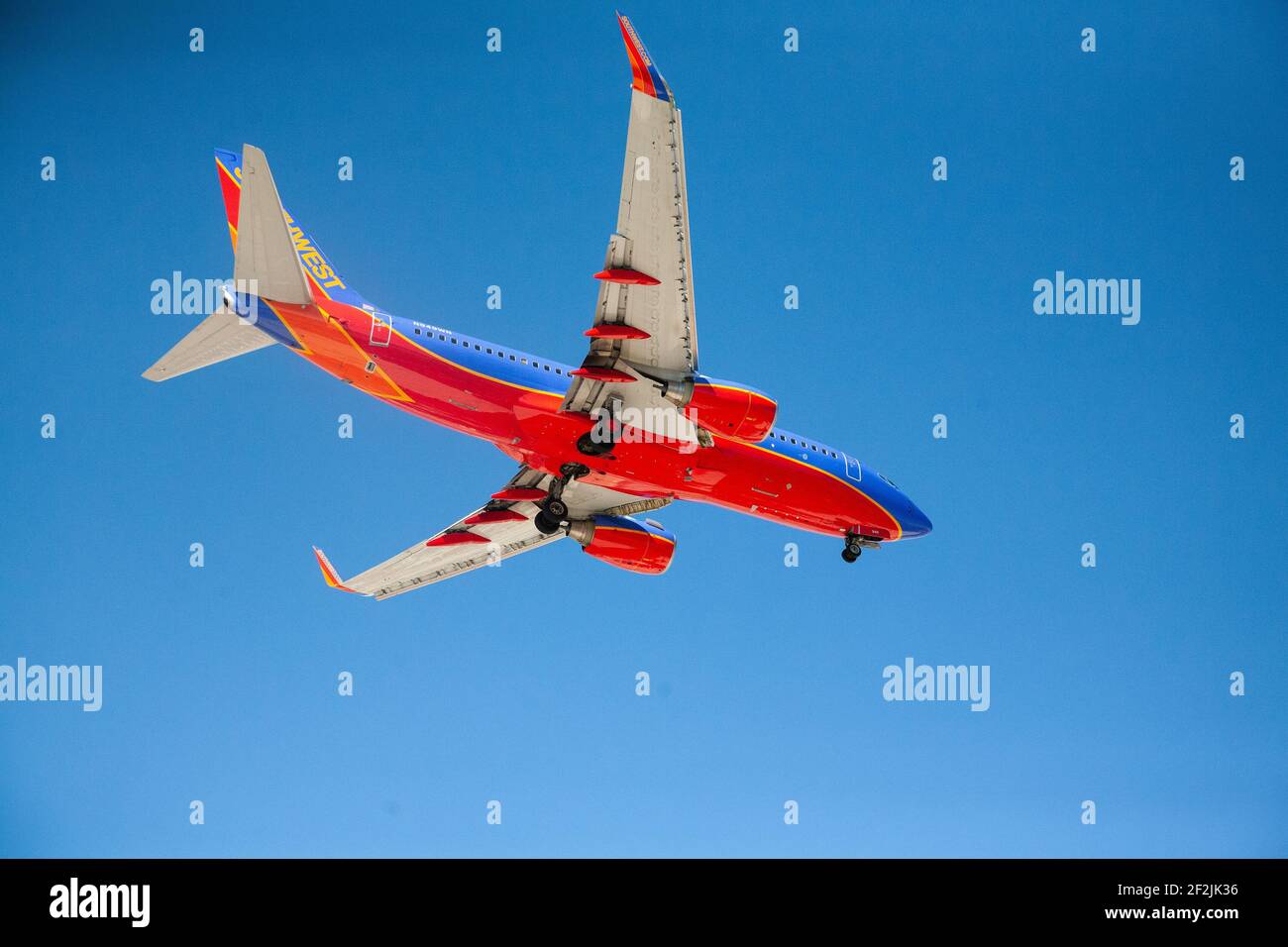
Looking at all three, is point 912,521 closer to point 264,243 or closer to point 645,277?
point 645,277

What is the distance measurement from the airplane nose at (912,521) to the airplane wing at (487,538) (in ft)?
23.4

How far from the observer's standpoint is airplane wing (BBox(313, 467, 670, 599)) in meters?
35.9

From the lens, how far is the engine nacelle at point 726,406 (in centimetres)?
2911

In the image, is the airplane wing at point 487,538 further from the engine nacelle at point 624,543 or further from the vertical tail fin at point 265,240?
the vertical tail fin at point 265,240

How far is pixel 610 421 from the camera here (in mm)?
30250

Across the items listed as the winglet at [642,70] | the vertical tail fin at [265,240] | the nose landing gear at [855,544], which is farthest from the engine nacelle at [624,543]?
the winglet at [642,70]

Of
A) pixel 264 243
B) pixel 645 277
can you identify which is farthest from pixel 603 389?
pixel 264 243

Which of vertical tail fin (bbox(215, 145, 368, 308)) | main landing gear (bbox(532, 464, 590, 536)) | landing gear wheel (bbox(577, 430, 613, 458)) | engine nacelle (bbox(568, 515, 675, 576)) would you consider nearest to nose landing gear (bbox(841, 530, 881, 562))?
engine nacelle (bbox(568, 515, 675, 576))

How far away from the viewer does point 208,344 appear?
1074 inches

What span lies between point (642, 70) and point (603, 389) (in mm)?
8658

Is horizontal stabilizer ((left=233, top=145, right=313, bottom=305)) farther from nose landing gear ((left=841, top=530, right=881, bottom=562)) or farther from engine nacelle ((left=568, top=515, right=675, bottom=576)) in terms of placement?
nose landing gear ((left=841, top=530, right=881, bottom=562))

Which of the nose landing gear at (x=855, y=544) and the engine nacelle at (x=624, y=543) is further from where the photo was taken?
the engine nacelle at (x=624, y=543)

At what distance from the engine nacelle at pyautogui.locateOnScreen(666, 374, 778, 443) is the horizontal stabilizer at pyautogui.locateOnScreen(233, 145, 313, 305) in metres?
8.62

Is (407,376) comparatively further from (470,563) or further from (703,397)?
(470,563)
